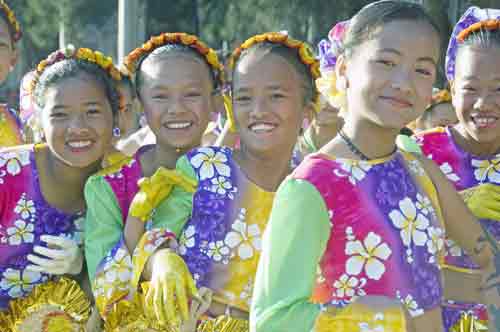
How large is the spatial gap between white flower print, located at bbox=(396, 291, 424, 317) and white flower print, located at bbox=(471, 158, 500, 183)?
3.80 ft

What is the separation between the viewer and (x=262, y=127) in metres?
3.11

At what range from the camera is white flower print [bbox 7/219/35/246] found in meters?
3.46

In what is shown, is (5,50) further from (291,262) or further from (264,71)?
(291,262)

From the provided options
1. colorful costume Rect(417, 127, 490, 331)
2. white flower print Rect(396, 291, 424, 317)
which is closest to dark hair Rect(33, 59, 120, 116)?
colorful costume Rect(417, 127, 490, 331)

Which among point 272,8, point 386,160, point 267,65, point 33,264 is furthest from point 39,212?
point 272,8

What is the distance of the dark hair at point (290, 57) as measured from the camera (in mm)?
3189

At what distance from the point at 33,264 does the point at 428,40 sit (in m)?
1.80

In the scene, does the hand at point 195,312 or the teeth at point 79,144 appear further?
the teeth at point 79,144

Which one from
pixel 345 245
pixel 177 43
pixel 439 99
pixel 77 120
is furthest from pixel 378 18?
pixel 439 99

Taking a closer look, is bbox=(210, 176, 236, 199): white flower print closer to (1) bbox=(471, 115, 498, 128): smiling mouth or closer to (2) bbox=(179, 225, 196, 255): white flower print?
(2) bbox=(179, 225, 196, 255): white flower print

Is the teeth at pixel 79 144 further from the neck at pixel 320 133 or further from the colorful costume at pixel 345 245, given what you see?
the neck at pixel 320 133

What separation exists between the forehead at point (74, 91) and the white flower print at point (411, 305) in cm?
171

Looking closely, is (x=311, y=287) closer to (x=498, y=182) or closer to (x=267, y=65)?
(x=267, y=65)

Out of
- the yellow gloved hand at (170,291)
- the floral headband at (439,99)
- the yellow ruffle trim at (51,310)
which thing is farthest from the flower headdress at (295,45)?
the floral headband at (439,99)
